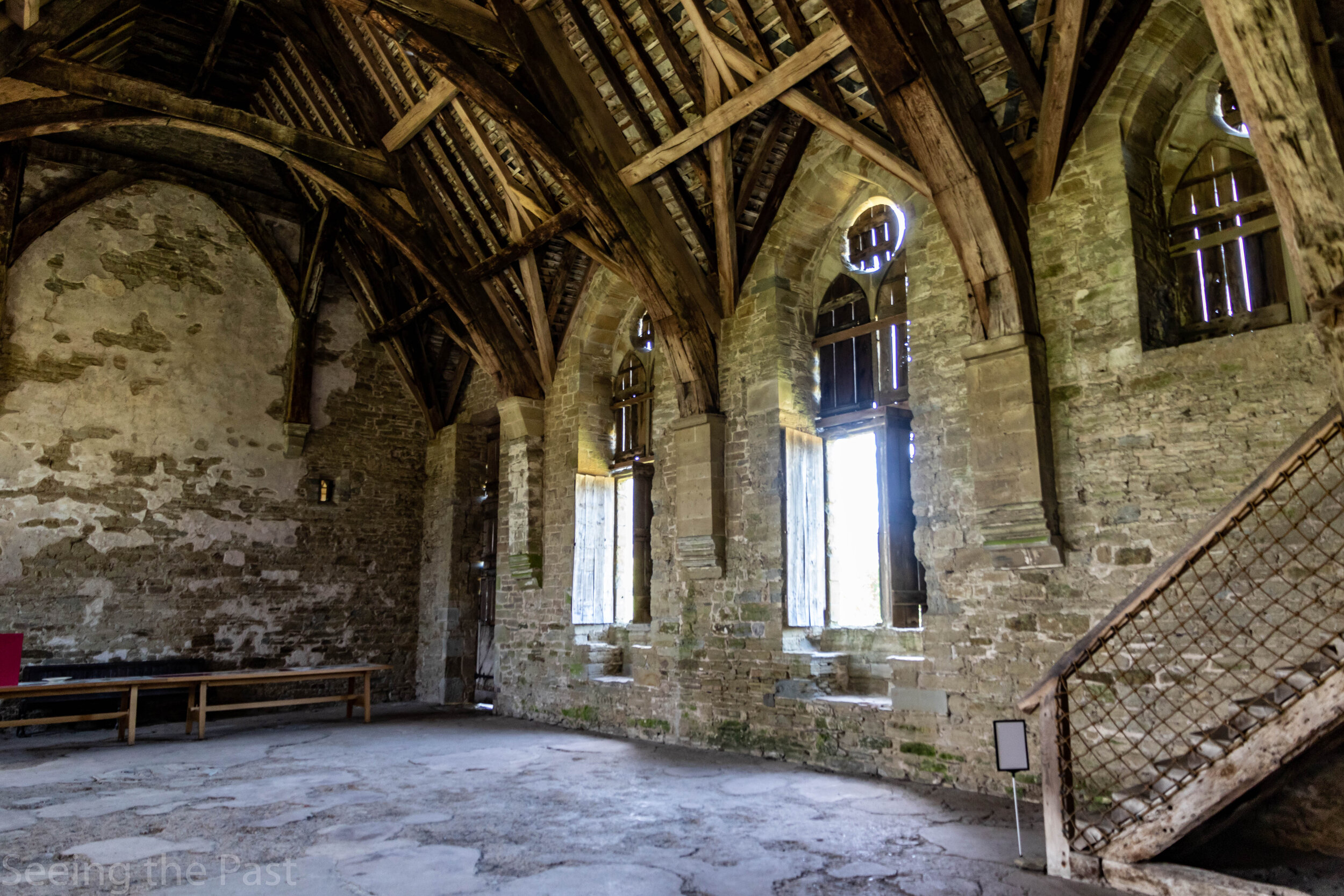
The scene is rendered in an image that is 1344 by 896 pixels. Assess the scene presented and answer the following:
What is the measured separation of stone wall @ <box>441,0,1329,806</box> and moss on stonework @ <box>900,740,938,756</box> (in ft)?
0.04

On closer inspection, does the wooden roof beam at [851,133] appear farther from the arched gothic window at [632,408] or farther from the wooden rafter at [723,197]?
the arched gothic window at [632,408]

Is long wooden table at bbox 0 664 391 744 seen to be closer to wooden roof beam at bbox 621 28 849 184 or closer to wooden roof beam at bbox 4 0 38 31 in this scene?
wooden roof beam at bbox 4 0 38 31

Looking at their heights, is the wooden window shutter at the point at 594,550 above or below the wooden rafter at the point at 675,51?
below

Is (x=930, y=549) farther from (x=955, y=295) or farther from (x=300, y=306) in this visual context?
(x=300, y=306)

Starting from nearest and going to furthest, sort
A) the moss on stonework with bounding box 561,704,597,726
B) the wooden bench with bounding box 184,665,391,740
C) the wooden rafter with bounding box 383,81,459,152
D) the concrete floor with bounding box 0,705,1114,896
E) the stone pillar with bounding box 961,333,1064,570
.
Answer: the concrete floor with bounding box 0,705,1114,896
the stone pillar with bounding box 961,333,1064,570
the wooden rafter with bounding box 383,81,459,152
the wooden bench with bounding box 184,665,391,740
the moss on stonework with bounding box 561,704,597,726

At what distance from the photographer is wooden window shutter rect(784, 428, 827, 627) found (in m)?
6.27

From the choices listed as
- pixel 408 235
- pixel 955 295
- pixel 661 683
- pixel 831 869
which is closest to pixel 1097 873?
pixel 831 869

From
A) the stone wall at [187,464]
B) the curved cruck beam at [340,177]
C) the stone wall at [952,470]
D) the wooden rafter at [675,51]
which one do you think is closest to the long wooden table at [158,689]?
the stone wall at [187,464]

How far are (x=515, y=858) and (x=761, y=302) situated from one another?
170 inches

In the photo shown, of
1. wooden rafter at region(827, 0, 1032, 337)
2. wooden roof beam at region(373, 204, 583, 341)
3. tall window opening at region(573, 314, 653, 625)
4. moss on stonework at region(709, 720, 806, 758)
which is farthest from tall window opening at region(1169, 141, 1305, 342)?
tall window opening at region(573, 314, 653, 625)

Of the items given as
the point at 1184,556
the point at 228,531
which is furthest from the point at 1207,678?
the point at 228,531

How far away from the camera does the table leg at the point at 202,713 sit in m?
7.00

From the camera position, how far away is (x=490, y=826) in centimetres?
406

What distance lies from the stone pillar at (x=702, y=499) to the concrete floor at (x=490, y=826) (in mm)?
1414
